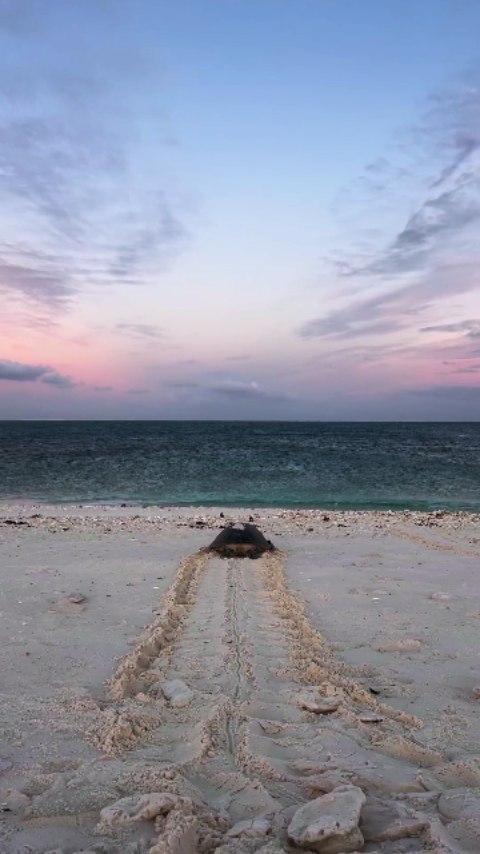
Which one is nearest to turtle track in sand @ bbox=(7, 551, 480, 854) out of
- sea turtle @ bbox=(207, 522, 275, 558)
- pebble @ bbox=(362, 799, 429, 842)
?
pebble @ bbox=(362, 799, 429, 842)

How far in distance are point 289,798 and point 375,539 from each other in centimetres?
1011

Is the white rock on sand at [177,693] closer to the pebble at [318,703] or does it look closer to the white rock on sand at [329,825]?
the pebble at [318,703]

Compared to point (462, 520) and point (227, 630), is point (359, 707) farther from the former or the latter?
point (462, 520)

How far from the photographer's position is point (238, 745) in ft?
11.9

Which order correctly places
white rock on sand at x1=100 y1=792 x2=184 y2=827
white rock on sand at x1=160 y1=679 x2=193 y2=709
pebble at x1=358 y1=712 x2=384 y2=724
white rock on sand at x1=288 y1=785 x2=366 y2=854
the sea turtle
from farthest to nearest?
the sea turtle < white rock on sand at x1=160 y1=679 x2=193 y2=709 < pebble at x1=358 y1=712 x2=384 y2=724 < white rock on sand at x1=100 y1=792 x2=184 y2=827 < white rock on sand at x1=288 y1=785 x2=366 y2=854

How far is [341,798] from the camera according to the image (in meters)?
2.89

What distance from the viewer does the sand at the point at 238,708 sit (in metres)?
2.80

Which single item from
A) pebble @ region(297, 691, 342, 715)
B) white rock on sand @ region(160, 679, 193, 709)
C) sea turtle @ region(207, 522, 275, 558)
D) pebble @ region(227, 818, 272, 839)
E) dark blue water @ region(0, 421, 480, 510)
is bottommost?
dark blue water @ region(0, 421, 480, 510)

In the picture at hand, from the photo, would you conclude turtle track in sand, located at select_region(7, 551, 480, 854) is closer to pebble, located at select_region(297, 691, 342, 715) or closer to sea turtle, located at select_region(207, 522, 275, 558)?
pebble, located at select_region(297, 691, 342, 715)

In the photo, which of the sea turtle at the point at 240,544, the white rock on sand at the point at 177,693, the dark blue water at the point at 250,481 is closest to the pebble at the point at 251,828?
the white rock on sand at the point at 177,693

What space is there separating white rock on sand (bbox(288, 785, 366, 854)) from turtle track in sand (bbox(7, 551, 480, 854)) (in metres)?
0.10

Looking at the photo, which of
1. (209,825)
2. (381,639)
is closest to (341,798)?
(209,825)

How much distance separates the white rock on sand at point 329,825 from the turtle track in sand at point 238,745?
0.10m

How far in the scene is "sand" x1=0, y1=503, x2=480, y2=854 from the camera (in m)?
2.80
